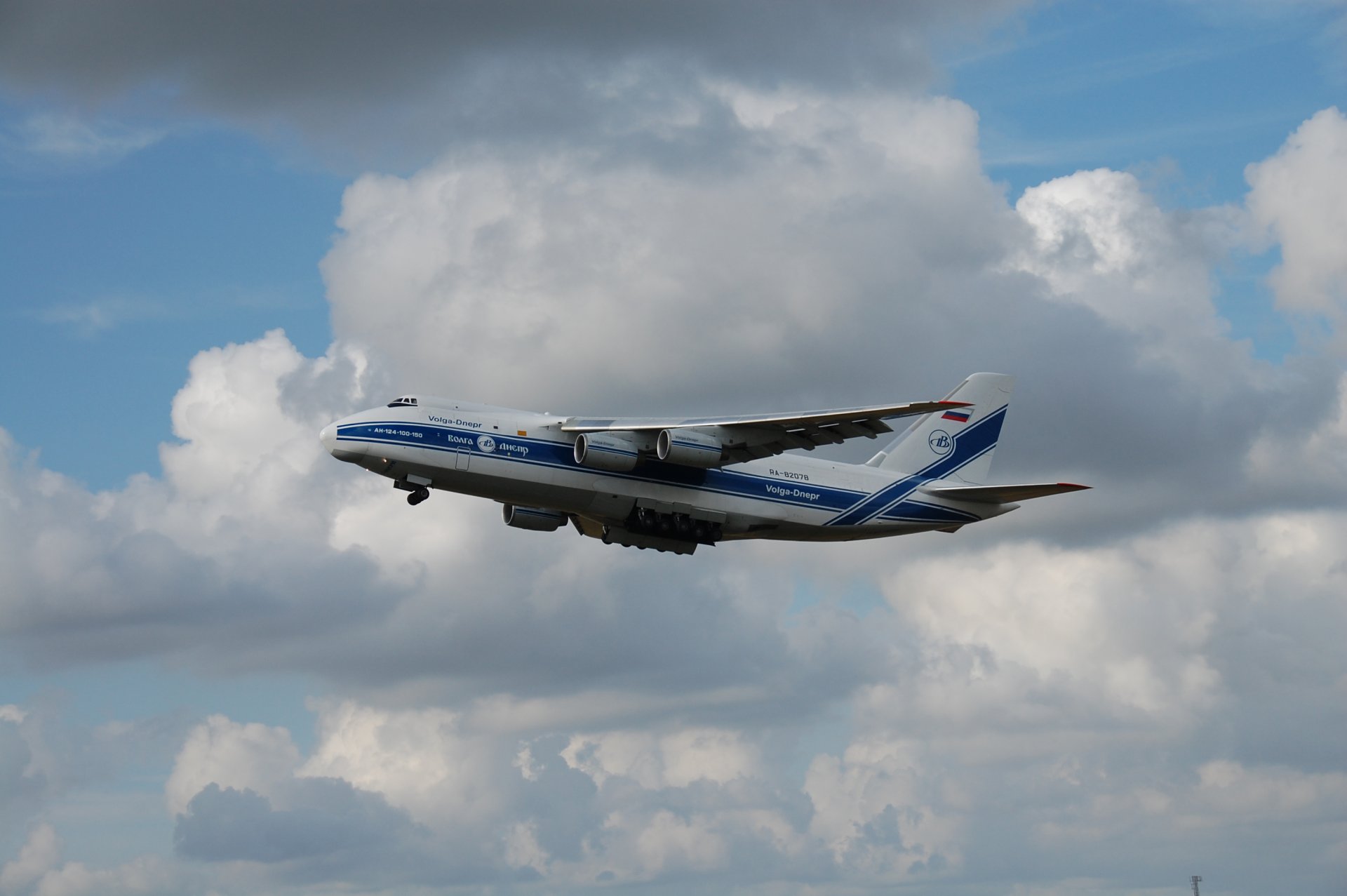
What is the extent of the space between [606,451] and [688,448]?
226 cm

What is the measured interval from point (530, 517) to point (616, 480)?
5074mm

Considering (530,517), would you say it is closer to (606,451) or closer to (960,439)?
(606,451)

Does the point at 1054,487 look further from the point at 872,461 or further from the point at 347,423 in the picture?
the point at 347,423

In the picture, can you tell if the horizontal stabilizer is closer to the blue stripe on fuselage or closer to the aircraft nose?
the blue stripe on fuselage

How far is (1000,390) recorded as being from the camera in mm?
55594

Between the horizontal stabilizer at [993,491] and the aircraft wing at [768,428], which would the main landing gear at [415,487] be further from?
the horizontal stabilizer at [993,491]

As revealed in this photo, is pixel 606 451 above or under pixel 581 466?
above

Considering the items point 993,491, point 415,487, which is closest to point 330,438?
point 415,487

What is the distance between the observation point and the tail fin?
51.9m

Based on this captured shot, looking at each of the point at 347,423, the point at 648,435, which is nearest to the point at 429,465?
the point at 347,423

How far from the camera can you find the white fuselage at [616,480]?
43.3 meters

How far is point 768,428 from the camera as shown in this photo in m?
44.7

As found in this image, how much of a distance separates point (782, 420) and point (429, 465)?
31.3 feet

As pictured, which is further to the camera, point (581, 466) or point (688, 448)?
point (581, 466)
